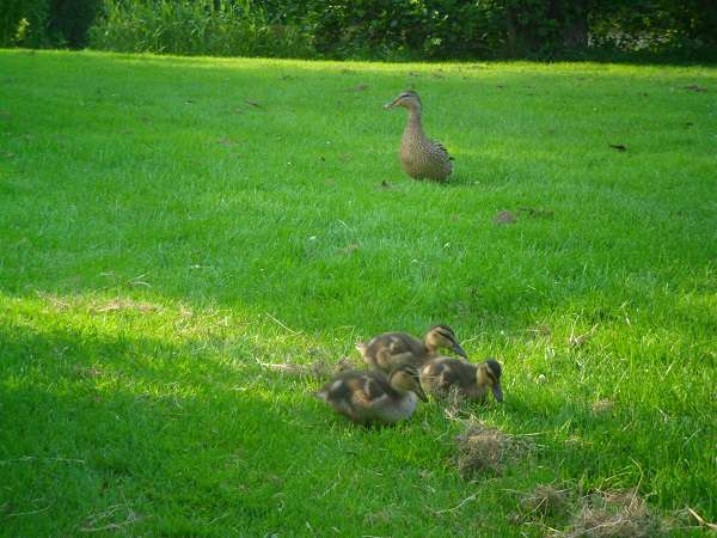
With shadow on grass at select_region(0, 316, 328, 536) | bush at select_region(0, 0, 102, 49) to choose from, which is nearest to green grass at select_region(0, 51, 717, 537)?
shadow on grass at select_region(0, 316, 328, 536)

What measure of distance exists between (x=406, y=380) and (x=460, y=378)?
11.8 inches

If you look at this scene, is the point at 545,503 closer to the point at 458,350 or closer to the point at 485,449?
the point at 485,449

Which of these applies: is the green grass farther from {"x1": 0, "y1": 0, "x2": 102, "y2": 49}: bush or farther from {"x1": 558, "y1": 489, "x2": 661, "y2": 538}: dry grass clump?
{"x1": 0, "y1": 0, "x2": 102, "y2": 49}: bush

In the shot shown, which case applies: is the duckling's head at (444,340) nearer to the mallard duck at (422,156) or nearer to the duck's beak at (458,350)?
the duck's beak at (458,350)

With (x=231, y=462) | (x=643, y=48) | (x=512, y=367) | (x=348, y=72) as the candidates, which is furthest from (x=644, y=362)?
(x=643, y=48)

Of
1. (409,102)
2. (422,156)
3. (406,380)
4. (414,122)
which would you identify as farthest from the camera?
(409,102)

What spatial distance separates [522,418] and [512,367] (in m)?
0.64

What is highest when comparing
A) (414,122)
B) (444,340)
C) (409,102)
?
(409,102)

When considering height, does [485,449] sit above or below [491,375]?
below

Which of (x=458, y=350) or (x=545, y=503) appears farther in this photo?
(x=458, y=350)

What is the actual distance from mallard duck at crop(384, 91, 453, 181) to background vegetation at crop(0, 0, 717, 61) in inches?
565

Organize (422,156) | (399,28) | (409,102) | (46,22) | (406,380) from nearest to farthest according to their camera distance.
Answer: (406,380), (422,156), (409,102), (399,28), (46,22)

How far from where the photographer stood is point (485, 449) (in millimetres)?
4688

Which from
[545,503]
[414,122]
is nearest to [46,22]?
[414,122]
